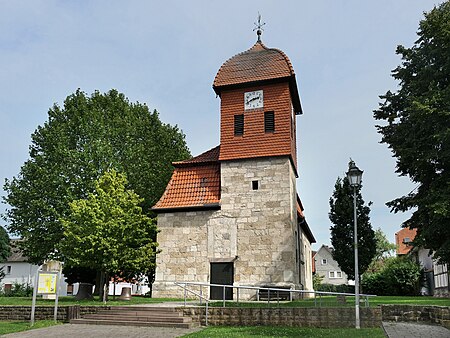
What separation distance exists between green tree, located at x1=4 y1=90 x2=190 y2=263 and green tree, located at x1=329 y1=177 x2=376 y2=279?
12.5m

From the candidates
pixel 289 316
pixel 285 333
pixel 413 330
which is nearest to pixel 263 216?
pixel 289 316

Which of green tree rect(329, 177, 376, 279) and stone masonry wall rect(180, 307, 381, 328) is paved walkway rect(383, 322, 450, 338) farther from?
green tree rect(329, 177, 376, 279)

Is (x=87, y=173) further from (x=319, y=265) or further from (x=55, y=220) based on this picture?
(x=319, y=265)

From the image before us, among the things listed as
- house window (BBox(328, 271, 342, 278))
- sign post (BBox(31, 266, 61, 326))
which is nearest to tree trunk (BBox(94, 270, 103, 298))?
sign post (BBox(31, 266, 61, 326))

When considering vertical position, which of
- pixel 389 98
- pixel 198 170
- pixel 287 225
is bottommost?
pixel 287 225

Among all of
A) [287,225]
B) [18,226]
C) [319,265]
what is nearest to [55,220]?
[18,226]

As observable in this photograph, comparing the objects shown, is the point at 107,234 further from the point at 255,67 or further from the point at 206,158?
the point at 255,67

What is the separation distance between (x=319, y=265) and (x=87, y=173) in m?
57.0

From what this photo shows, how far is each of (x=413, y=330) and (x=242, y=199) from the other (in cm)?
1182

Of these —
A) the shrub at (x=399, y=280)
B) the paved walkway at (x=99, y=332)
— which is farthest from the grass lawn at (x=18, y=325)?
the shrub at (x=399, y=280)

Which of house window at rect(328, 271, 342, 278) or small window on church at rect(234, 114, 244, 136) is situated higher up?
small window on church at rect(234, 114, 244, 136)

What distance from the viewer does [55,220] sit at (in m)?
27.3

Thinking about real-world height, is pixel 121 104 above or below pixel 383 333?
above

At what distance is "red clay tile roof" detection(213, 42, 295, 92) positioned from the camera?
2409 centimetres
